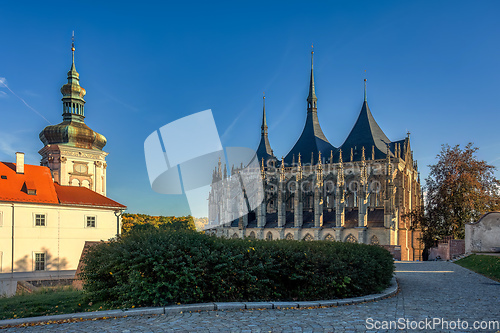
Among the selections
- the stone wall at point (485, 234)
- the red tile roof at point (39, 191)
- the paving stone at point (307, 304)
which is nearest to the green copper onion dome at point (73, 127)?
the red tile roof at point (39, 191)

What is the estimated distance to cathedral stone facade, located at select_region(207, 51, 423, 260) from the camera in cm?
4681

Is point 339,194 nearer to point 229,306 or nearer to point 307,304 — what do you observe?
point 307,304

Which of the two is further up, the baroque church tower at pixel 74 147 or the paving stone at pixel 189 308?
the baroque church tower at pixel 74 147

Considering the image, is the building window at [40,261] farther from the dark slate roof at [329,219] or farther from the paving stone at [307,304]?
the dark slate roof at [329,219]

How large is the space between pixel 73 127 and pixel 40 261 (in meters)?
27.4

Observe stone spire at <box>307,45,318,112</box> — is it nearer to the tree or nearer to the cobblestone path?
the tree

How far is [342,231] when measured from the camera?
48688mm

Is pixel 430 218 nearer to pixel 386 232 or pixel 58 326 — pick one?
pixel 386 232

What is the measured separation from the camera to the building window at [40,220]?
28.6 m

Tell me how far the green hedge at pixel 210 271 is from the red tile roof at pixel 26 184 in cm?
2163

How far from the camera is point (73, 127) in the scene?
170 ft

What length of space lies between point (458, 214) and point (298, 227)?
20751 mm

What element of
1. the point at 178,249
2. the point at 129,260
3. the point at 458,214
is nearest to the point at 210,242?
the point at 178,249

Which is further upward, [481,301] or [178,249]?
[178,249]
